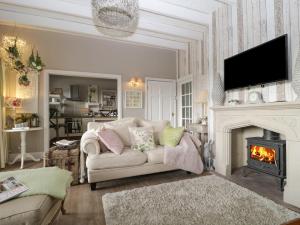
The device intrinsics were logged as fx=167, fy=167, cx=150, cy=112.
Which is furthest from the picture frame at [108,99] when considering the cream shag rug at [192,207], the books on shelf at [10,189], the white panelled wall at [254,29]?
the books on shelf at [10,189]

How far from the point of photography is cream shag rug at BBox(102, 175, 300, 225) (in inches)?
63.1

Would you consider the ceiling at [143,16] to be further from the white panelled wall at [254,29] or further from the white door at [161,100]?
the white door at [161,100]

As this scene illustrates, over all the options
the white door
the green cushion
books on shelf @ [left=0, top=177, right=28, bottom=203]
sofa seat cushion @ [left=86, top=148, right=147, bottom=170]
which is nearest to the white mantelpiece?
the green cushion

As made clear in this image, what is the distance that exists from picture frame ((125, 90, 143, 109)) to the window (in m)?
1.28

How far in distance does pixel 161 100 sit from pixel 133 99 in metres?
0.90

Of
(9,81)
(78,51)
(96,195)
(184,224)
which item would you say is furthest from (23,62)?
(184,224)

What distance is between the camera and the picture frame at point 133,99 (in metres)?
4.87

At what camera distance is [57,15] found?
3.31 meters

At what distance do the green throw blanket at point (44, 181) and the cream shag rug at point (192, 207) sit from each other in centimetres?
59

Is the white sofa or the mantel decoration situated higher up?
the mantel decoration

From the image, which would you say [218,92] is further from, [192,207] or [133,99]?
[133,99]

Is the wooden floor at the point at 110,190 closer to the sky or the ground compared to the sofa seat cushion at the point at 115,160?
closer to the ground

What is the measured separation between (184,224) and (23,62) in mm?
4613

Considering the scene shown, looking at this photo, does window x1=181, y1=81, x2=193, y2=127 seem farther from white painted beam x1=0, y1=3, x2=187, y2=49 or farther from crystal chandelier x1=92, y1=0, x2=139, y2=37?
crystal chandelier x1=92, y1=0, x2=139, y2=37
